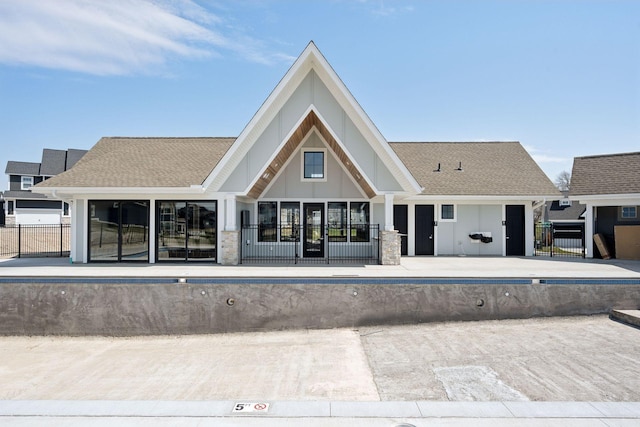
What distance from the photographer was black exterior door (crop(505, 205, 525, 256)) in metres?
17.8

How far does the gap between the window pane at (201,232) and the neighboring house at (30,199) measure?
33.0 metres

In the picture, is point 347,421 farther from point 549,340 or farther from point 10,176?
point 10,176

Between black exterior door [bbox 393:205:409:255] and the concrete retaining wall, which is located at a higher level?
black exterior door [bbox 393:205:409:255]

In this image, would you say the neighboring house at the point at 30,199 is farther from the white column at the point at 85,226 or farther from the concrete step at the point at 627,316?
the concrete step at the point at 627,316

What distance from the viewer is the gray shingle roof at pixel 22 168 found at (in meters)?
42.8

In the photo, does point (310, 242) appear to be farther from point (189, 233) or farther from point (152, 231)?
point (152, 231)

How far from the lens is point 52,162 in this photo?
44.9 meters

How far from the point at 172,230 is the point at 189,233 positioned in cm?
67

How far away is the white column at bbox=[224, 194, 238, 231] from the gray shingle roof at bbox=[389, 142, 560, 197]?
8047mm

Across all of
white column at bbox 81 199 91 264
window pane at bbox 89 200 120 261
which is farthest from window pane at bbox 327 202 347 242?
white column at bbox 81 199 91 264

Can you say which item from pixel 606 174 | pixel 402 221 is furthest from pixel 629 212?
pixel 402 221

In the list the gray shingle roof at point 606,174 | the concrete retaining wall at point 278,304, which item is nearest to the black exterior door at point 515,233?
the gray shingle roof at point 606,174

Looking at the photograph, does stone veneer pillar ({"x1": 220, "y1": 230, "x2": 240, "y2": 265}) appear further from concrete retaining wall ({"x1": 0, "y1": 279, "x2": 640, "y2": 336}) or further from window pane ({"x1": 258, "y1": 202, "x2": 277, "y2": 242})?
concrete retaining wall ({"x1": 0, "y1": 279, "x2": 640, "y2": 336})

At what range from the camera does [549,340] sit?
29.6 feet
